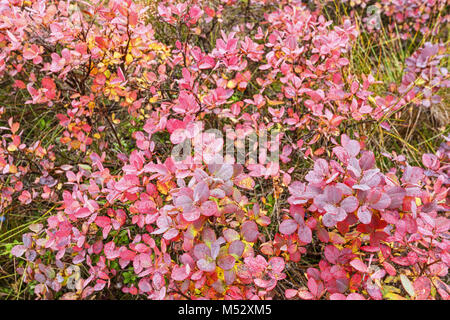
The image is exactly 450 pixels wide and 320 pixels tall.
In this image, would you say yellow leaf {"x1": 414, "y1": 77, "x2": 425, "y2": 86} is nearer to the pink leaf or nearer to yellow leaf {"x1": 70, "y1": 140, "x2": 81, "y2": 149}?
the pink leaf

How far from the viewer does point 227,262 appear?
0.92 metres

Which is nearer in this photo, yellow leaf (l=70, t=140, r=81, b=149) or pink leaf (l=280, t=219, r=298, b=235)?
pink leaf (l=280, t=219, r=298, b=235)

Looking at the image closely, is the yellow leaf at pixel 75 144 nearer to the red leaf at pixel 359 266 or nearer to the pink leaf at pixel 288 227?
the pink leaf at pixel 288 227

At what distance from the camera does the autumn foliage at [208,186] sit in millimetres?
932

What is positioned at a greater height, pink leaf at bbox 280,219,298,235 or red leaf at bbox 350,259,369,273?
pink leaf at bbox 280,219,298,235

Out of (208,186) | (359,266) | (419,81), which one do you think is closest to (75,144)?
(208,186)

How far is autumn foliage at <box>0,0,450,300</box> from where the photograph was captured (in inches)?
36.7

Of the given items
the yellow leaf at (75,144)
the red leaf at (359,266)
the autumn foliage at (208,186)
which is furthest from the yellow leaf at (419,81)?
the yellow leaf at (75,144)

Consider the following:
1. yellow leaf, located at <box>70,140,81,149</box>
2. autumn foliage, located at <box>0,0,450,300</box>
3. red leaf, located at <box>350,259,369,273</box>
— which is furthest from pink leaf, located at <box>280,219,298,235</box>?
yellow leaf, located at <box>70,140,81,149</box>

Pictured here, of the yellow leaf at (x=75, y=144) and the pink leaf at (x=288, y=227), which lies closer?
the pink leaf at (x=288, y=227)

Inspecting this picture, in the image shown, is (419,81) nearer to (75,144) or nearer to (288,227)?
(288,227)

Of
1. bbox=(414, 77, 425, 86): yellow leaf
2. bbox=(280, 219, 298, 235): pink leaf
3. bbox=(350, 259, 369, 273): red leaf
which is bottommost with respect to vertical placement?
bbox=(350, 259, 369, 273): red leaf
